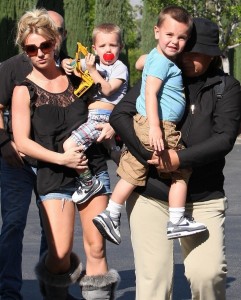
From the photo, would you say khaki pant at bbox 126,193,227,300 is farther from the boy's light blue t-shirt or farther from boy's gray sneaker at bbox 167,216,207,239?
the boy's light blue t-shirt

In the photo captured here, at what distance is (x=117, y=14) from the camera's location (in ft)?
114

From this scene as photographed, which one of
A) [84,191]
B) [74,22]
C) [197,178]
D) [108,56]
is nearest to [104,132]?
[84,191]

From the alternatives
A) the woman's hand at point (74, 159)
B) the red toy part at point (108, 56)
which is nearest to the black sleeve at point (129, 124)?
the woman's hand at point (74, 159)

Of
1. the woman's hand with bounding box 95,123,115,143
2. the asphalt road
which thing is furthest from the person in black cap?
the asphalt road

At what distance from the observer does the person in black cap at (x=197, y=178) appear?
18.4ft

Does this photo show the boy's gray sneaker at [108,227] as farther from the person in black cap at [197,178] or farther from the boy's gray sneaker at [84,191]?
the boy's gray sneaker at [84,191]

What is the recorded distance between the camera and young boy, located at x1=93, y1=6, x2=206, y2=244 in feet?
18.3

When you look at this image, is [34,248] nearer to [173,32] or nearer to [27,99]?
[27,99]

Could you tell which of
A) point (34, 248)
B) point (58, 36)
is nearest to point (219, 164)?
point (58, 36)

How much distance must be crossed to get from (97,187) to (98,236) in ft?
1.06

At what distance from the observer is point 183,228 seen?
5.56 m

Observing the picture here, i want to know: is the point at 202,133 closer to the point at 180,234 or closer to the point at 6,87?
the point at 180,234

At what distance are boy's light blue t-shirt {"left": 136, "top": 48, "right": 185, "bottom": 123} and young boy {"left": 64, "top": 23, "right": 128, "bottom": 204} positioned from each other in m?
0.98

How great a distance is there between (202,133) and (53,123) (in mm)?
1233
